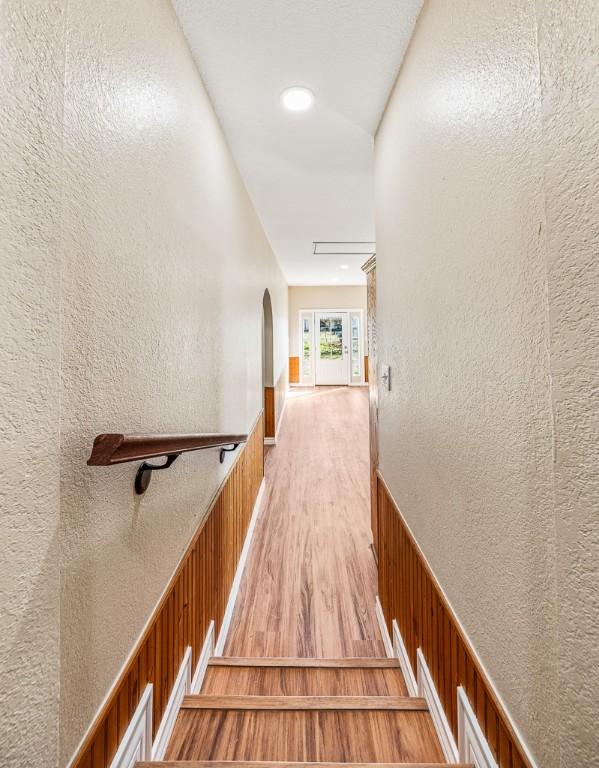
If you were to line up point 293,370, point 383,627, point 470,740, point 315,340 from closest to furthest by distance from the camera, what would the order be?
point 470,740
point 383,627
point 315,340
point 293,370

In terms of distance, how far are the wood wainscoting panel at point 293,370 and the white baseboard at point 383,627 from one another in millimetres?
7690

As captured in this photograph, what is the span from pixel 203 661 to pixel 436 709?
947 mm

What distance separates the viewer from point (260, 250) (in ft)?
13.2

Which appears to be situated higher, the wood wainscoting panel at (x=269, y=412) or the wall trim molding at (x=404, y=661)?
the wood wainscoting panel at (x=269, y=412)

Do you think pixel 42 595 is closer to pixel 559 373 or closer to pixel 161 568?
pixel 161 568

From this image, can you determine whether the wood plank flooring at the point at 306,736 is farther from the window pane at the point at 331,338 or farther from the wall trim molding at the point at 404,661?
the window pane at the point at 331,338

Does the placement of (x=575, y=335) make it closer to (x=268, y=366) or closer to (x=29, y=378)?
(x=29, y=378)

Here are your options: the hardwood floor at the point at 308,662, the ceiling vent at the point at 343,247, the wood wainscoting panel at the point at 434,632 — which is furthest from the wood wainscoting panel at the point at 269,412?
the wood wainscoting panel at the point at 434,632

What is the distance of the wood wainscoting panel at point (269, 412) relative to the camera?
18.3 ft

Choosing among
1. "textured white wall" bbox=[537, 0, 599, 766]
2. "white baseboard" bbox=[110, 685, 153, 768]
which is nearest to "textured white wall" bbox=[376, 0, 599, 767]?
"textured white wall" bbox=[537, 0, 599, 766]

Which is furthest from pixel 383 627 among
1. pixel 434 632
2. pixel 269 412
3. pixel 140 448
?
pixel 269 412

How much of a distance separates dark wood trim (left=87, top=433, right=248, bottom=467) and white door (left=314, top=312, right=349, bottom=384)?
8.68m

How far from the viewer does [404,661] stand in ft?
5.46

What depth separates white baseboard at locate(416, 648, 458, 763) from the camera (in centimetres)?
110
